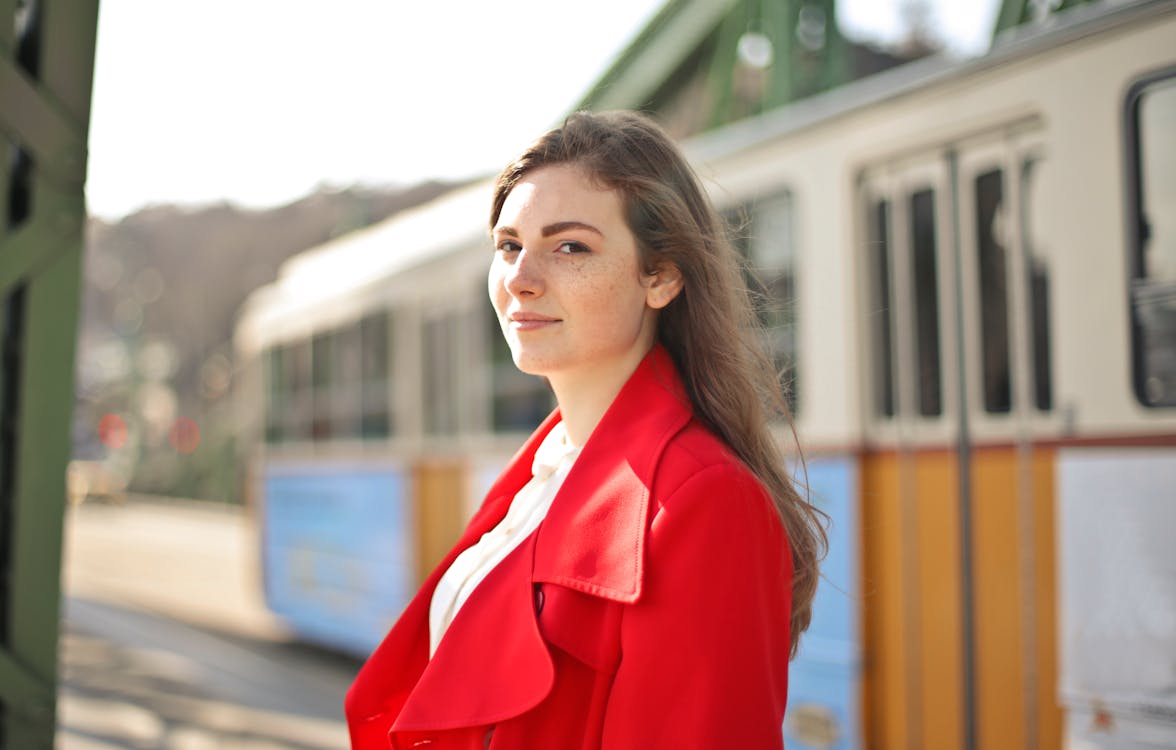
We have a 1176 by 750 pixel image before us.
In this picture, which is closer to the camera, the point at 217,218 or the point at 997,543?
the point at 997,543

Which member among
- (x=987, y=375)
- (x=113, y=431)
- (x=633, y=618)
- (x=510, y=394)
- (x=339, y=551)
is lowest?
(x=339, y=551)

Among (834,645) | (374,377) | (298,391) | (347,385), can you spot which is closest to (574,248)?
(834,645)

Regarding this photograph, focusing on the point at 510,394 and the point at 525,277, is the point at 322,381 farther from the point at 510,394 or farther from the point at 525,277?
the point at 525,277

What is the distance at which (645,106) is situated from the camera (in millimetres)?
2508

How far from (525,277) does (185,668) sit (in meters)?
8.23

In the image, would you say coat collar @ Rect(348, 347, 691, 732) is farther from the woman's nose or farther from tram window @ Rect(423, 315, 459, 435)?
tram window @ Rect(423, 315, 459, 435)

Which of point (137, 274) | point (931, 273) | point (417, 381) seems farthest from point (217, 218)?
point (931, 273)

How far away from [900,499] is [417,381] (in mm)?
4343

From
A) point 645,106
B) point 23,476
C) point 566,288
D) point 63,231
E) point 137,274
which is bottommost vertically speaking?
point 23,476

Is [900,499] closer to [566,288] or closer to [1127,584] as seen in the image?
[1127,584]

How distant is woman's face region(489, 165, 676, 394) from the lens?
166 centimetres

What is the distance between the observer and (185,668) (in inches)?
354

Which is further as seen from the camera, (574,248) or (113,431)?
(113,431)

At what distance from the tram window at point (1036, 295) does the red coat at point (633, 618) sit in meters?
2.68
